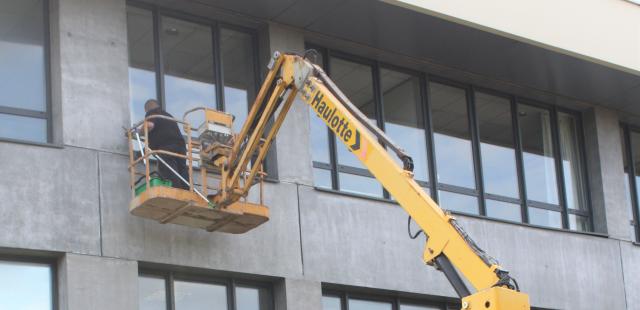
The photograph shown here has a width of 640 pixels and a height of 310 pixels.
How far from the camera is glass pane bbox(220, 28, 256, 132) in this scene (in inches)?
830

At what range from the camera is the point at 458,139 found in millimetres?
23938

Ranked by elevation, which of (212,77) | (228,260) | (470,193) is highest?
(212,77)

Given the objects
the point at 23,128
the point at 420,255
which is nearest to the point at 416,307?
the point at 420,255

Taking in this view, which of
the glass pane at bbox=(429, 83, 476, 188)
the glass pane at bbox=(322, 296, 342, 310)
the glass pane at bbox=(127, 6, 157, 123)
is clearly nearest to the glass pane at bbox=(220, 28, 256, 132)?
the glass pane at bbox=(127, 6, 157, 123)

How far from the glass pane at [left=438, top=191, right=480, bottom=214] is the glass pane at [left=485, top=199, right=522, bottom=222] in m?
0.29

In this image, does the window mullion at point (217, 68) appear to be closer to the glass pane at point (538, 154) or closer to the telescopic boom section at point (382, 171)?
the telescopic boom section at point (382, 171)

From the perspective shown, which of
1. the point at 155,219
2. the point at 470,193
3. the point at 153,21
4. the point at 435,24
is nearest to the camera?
the point at 155,219

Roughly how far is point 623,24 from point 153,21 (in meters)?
9.36

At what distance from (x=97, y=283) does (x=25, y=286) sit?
98cm

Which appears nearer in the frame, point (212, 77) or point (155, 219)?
point (155, 219)

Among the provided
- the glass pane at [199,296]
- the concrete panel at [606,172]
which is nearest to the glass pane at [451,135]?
the concrete panel at [606,172]

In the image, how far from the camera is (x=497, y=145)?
80.7ft

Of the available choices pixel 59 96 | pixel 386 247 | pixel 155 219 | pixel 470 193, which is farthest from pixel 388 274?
pixel 59 96

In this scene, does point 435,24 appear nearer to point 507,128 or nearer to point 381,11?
point 381,11
